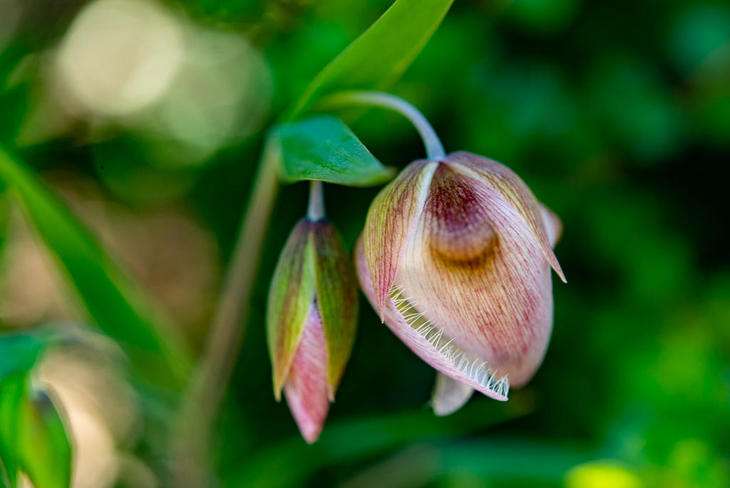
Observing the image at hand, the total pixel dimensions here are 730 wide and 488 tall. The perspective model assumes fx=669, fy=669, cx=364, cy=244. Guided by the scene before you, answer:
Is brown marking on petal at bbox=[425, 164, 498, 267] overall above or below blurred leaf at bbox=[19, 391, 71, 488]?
above

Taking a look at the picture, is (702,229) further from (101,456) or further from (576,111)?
(101,456)

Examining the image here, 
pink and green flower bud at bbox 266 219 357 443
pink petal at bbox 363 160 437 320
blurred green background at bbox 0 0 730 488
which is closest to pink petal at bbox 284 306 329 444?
pink and green flower bud at bbox 266 219 357 443

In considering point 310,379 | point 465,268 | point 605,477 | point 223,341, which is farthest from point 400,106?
point 605,477

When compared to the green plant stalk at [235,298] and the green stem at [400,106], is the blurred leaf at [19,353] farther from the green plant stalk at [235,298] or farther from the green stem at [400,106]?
the green stem at [400,106]

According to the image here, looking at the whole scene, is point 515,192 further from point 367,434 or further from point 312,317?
point 367,434

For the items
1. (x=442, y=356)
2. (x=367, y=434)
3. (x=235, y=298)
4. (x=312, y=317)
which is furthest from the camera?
(x=367, y=434)

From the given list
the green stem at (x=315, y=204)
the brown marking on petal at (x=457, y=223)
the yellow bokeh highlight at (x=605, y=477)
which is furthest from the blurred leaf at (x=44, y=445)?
the yellow bokeh highlight at (x=605, y=477)

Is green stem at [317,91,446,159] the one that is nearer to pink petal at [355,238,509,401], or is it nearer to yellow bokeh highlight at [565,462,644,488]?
pink petal at [355,238,509,401]
